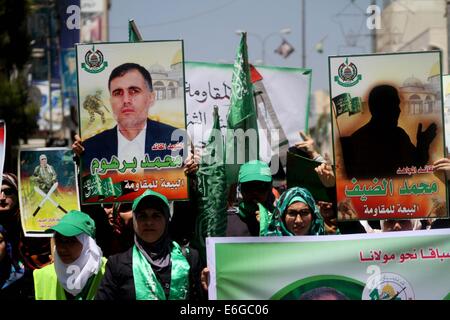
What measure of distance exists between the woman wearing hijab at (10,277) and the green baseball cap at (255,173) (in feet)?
4.48

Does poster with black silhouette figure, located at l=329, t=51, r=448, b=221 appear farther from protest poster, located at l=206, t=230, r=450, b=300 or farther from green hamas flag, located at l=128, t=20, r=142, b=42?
green hamas flag, located at l=128, t=20, r=142, b=42

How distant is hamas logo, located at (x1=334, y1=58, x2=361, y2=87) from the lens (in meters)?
5.27

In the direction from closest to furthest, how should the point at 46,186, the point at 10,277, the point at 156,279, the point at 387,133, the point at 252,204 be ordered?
the point at 156,279 < the point at 10,277 < the point at 252,204 < the point at 387,133 < the point at 46,186

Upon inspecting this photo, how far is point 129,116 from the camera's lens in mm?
5395

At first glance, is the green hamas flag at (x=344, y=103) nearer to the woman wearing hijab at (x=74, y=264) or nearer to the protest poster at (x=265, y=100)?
the woman wearing hijab at (x=74, y=264)

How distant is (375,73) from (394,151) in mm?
474

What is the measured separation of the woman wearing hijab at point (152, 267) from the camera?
4215 millimetres

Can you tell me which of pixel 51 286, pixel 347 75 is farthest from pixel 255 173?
pixel 51 286

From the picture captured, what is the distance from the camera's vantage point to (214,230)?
5223mm

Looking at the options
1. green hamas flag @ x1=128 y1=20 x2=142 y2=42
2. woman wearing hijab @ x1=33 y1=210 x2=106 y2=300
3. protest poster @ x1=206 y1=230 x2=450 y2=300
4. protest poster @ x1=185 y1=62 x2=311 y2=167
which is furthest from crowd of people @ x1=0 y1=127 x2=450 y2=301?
protest poster @ x1=185 y1=62 x2=311 y2=167

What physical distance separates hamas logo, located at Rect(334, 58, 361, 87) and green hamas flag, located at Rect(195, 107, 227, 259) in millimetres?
857

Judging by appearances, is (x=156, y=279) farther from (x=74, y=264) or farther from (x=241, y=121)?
(x=241, y=121)

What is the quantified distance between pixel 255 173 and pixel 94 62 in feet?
3.86

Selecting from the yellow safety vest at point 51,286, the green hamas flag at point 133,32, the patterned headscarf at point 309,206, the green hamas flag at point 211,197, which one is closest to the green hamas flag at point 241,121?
the green hamas flag at point 211,197
